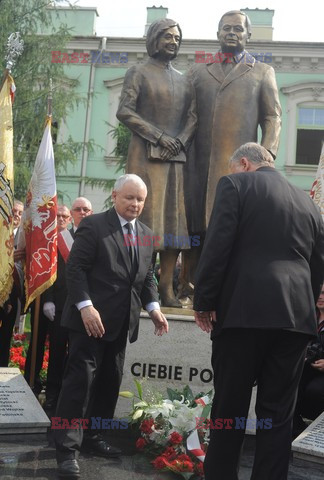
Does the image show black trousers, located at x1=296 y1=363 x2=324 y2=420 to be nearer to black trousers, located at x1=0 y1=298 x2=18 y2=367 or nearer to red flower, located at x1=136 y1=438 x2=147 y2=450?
red flower, located at x1=136 y1=438 x2=147 y2=450

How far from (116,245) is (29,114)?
13.0 meters

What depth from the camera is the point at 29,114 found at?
16.4 metres

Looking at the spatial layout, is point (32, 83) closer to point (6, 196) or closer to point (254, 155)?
point (6, 196)

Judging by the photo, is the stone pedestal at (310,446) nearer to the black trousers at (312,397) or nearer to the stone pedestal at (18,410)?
the black trousers at (312,397)

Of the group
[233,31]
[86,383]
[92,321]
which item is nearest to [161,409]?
[86,383]

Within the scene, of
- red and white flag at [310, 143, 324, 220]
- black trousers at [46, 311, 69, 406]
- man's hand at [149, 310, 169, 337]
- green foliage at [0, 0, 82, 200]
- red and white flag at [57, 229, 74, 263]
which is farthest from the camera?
green foliage at [0, 0, 82, 200]

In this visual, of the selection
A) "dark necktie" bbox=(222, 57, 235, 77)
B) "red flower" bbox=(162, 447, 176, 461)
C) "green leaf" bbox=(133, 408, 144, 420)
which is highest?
"dark necktie" bbox=(222, 57, 235, 77)

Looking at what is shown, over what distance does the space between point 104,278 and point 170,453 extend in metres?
1.09

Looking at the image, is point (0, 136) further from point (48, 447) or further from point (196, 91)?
point (48, 447)

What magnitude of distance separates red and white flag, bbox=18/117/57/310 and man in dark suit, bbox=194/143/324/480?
2.81 metres

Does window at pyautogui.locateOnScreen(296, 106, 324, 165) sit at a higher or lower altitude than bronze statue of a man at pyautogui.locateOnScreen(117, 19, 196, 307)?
higher

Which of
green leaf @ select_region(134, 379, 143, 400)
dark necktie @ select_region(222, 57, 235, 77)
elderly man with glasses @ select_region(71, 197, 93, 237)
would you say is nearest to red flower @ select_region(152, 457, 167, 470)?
green leaf @ select_region(134, 379, 143, 400)

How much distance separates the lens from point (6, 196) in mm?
5867

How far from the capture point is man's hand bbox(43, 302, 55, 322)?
227 inches
